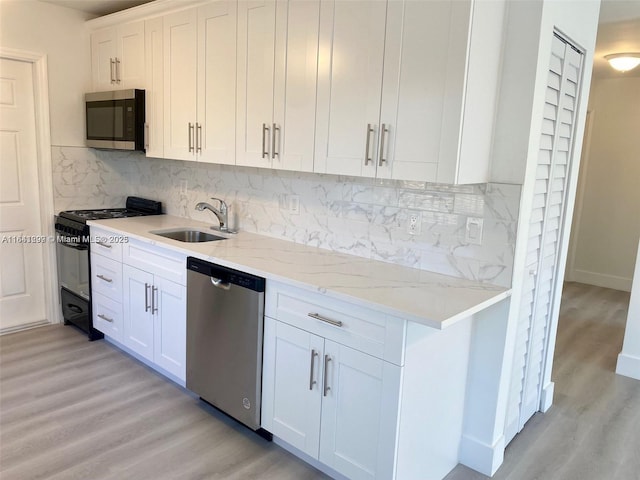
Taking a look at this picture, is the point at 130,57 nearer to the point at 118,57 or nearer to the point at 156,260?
the point at 118,57

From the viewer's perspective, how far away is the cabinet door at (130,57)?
3414mm

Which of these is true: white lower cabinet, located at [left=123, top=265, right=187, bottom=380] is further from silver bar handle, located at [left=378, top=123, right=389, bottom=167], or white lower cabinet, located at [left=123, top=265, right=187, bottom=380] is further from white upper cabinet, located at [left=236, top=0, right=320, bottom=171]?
silver bar handle, located at [left=378, top=123, right=389, bottom=167]

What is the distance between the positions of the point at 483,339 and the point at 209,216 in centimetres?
217

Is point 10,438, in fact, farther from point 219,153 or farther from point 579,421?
point 579,421

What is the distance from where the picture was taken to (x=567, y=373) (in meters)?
Result: 3.52

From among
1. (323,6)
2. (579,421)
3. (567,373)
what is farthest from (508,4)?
(567,373)

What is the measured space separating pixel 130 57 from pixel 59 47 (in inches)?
26.6

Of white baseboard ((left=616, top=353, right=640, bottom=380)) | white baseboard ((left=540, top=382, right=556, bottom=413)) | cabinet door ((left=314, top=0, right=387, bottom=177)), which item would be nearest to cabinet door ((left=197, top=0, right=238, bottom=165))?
cabinet door ((left=314, top=0, right=387, bottom=177))

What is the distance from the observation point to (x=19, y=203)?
3.69 metres

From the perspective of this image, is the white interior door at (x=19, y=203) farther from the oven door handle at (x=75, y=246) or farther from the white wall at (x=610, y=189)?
the white wall at (x=610, y=189)

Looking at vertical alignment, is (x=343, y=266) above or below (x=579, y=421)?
above

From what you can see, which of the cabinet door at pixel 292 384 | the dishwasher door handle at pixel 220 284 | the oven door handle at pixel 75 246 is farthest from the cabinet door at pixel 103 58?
the cabinet door at pixel 292 384

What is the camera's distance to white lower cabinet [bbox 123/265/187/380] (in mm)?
2855

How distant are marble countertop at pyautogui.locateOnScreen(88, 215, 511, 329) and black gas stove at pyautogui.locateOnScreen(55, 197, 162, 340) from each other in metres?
0.62
